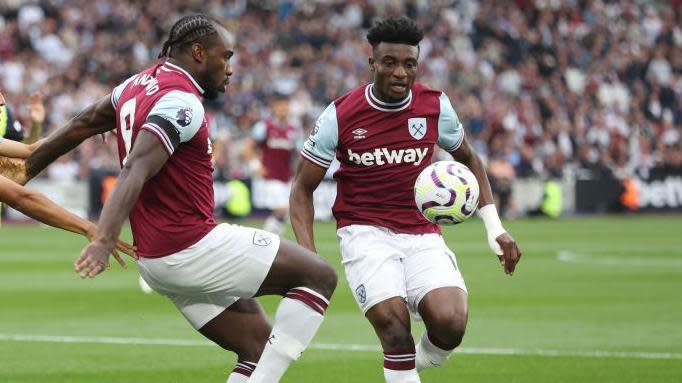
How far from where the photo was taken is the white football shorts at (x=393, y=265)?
7.89 meters

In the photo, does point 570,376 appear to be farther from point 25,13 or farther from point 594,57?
point 594,57

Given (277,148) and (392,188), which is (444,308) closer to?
(392,188)

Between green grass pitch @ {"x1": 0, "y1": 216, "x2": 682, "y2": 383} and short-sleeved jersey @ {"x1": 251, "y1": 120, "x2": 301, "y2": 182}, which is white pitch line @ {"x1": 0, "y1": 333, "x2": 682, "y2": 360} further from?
short-sleeved jersey @ {"x1": 251, "y1": 120, "x2": 301, "y2": 182}

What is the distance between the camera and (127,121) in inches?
265

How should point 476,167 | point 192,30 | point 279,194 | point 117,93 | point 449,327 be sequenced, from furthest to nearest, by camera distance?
1. point 279,194
2. point 476,167
3. point 449,327
4. point 117,93
5. point 192,30

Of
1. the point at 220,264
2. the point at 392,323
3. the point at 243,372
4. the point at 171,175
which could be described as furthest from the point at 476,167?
the point at 171,175

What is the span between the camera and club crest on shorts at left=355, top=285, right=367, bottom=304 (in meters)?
7.87

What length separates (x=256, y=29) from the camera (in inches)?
1303

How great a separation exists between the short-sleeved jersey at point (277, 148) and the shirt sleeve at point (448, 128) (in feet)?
45.2

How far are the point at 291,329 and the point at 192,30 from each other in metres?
1.60

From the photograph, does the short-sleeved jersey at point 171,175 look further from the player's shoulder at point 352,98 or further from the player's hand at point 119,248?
the player's shoulder at point 352,98

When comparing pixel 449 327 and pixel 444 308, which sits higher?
pixel 444 308

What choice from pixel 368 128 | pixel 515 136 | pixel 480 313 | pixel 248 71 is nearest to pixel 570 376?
pixel 368 128

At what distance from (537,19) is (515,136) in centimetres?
575
